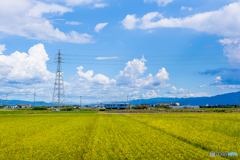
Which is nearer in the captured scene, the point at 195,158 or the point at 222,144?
the point at 195,158

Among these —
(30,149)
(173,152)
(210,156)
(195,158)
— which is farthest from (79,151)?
(210,156)

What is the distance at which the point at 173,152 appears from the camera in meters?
12.5

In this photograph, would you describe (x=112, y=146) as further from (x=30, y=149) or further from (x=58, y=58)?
(x=58, y=58)

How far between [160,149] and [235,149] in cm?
512

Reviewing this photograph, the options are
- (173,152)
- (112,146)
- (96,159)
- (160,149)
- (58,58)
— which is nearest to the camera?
(96,159)

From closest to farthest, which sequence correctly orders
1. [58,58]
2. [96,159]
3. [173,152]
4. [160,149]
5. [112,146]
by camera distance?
[96,159] → [173,152] → [160,149] → [112,146] → [58,58]

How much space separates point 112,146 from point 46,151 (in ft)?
15.2

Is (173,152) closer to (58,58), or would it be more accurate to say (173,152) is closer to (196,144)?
(196,144)

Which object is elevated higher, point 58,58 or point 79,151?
point 58,58

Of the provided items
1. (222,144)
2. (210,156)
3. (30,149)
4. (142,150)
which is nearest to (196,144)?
(222,144)

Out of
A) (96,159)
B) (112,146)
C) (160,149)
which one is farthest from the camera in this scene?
(112,146)

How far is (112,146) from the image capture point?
14.4 metres

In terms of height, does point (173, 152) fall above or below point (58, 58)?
below

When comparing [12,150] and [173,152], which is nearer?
[173,152]
